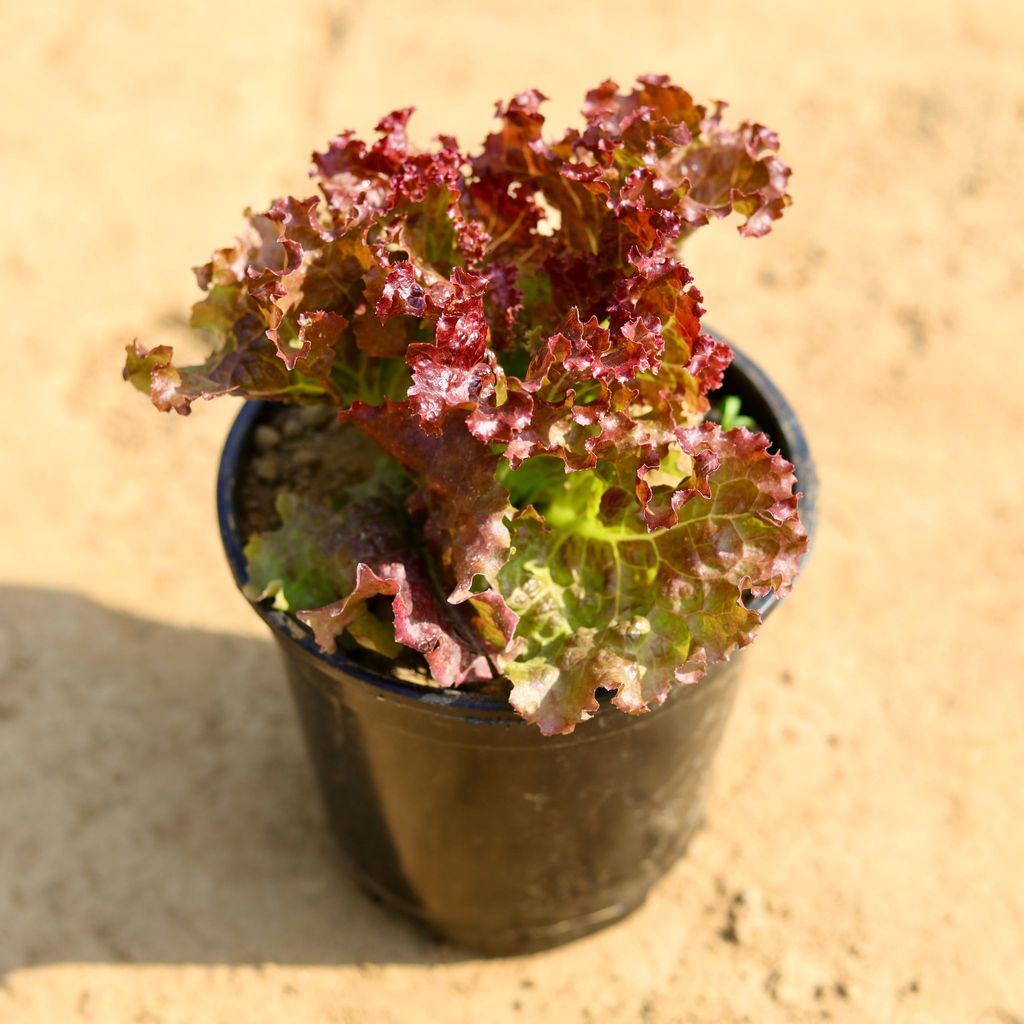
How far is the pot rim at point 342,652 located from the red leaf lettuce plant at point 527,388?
47 mm

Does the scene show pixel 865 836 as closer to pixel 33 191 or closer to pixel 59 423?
pixel 59 423

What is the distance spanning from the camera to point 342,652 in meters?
2.31

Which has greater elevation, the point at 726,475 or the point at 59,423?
the point at 726,475

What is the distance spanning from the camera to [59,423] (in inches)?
157

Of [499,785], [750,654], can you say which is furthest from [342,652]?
[750,654]

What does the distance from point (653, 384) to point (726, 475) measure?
20 centimetres

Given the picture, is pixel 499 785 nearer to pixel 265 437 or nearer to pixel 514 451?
pixel 514 451

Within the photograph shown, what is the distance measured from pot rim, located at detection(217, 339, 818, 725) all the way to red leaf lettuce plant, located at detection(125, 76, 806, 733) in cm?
5

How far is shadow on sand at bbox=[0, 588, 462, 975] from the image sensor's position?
302 cm

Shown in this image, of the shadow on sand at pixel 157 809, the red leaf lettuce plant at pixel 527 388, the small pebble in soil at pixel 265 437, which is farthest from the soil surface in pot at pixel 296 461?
the shadow on sand at pixel 157 809

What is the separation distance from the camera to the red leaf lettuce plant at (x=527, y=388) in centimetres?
204

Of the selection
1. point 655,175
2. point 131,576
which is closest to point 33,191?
point 131,576

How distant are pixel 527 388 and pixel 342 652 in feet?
2.05

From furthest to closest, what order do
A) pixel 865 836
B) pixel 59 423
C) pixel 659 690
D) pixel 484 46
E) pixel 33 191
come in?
pixel 484 46 → pixel 33 191 → pixel 59 423 → pixel 865 836 → pixel 659 690
